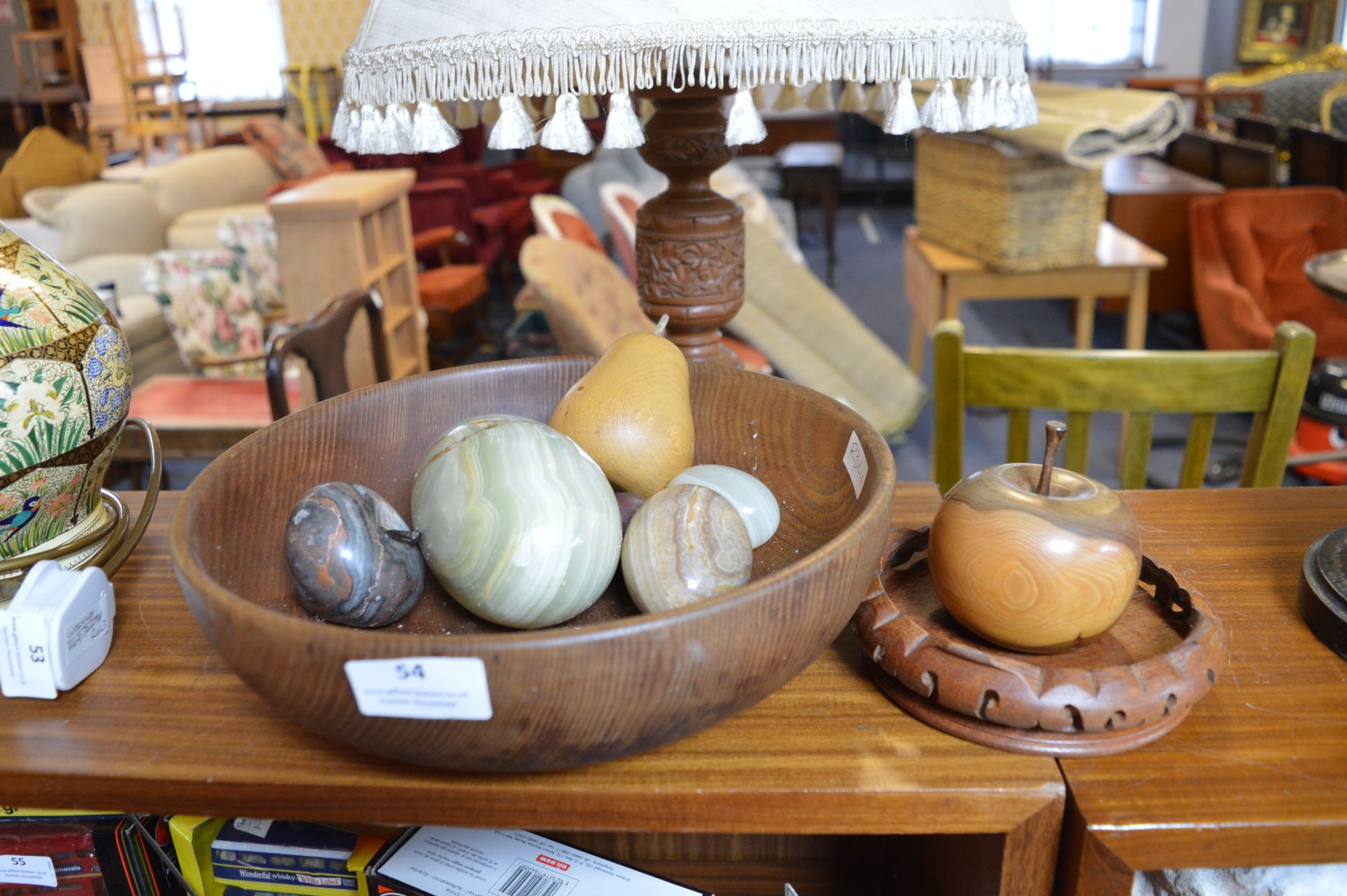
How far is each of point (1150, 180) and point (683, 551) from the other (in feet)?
11.0

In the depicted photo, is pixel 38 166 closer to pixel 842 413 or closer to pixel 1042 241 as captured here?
pixel 1042 241

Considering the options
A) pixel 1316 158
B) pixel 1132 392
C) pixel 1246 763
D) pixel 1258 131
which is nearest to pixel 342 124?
pixel 1246 763

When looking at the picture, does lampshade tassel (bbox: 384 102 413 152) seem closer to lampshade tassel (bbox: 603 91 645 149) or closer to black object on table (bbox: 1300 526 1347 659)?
lampshade tassel (bbox: 603 91 645 149)

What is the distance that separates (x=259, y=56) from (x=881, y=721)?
721cm

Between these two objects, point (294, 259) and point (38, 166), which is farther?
point (38, 166)

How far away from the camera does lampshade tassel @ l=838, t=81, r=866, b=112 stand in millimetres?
756

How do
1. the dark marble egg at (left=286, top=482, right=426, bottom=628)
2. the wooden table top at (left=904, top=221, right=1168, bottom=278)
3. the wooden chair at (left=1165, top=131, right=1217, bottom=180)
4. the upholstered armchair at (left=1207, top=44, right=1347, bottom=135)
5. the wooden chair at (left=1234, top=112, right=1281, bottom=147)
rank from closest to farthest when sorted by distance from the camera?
the dark marble egg at (left=286, top=482, right=426, bottom=628) < the wooden table top at (left=904, top=221, right=1168, bottom=278) < the wooden chair at (left=1165, top=131, right=1217, bottom=180) < the wooden chair at (left=1234, top=112, right=1281, bottom=147) < the upholstered armchair at (left=1207, top=44, right=1347, bottom=135)

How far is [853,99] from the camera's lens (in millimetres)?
767

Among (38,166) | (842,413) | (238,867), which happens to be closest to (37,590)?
(238,867)

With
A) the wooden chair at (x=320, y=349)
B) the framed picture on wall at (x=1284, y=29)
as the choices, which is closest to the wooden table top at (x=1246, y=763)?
the wooden chair at (x=320, y=349)

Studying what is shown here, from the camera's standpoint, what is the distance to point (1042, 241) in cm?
206

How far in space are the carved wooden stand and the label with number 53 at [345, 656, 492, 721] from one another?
0.38m

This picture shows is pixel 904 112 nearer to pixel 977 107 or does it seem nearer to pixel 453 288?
pixel 977 107

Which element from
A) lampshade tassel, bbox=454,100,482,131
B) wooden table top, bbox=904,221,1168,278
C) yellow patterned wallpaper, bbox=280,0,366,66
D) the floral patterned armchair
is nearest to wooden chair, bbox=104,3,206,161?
yellow patterned wallpaper, bbox=280,0,366,66
